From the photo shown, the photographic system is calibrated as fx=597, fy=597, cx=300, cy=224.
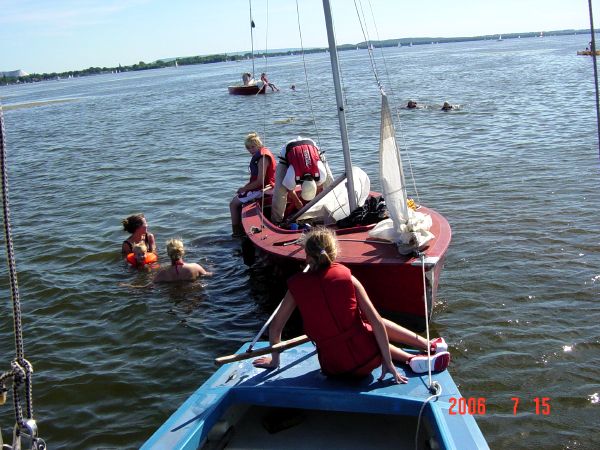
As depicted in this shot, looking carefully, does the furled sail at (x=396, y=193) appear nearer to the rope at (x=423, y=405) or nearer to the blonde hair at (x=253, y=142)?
the rope at (x=423, y=405)

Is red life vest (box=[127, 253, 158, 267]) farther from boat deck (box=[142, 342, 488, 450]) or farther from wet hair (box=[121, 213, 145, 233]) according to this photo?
boat deck (box=[142, 342, 488, 450])

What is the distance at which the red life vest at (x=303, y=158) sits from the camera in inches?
333

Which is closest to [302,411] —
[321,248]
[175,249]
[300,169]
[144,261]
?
[321,248]

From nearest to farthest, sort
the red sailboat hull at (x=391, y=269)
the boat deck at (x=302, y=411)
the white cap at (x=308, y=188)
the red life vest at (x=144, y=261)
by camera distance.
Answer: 1. the boat deck at (x=302, y=411)
2. the red sailboat hull at (x=391, y=269)
3. the white cap at (x=308, y=188)
4. the red life vest at (x=144, y=261)

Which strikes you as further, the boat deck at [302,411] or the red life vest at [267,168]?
the red life vest at [267,168]

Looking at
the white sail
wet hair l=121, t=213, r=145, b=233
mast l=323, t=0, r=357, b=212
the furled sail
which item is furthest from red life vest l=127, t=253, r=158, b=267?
the furled sail

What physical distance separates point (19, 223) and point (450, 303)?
992 cm

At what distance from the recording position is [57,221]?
513 inches

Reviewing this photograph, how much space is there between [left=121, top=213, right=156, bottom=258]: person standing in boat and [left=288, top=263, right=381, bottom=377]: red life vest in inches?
201

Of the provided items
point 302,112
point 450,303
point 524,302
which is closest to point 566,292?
→ point 524,302

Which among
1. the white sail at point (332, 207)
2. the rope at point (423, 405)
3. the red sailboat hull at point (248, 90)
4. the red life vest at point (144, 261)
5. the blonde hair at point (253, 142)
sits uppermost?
the red sailboat hull at point (248, 90)

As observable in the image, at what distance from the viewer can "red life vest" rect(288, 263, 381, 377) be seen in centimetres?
442

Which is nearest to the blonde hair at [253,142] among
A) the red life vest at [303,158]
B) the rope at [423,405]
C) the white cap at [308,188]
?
the red life vest at [303,158]

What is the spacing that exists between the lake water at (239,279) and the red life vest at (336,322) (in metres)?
1.53
